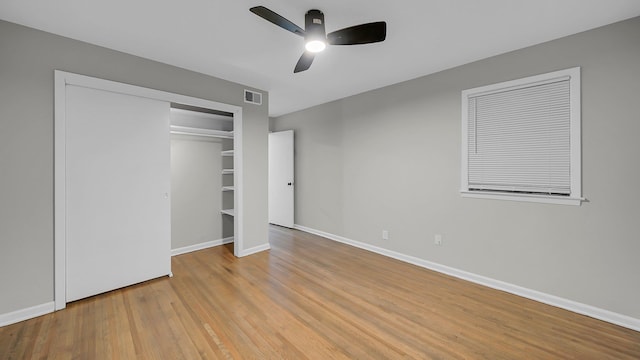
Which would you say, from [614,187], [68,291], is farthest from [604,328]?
[68,291]

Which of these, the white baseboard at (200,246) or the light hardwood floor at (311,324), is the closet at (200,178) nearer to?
the white baseboard at (200,246)

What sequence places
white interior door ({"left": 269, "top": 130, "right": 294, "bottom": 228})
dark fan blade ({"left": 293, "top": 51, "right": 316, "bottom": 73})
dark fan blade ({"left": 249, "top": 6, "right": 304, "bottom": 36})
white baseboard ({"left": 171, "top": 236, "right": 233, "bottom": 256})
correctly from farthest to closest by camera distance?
white interior door ({"left": 269, "top": 130, "right": 294, "bottom": 228}) < white baseboard ({"left": 171, "top": 236, "right": 233, "bottom": 256}) < dark fan blade ({"left": 293, "top": 51, "right": 316, "bottom": 73}) < dark fan blade ({"left": 249, "top": 6, "right": 304, "bottom": 36})

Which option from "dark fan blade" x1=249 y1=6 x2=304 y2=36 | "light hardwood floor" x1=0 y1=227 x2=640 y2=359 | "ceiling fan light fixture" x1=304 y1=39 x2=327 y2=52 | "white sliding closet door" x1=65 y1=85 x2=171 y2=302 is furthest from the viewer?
"white sliding closet door" x1=65 y1=85 x2=171 y2=302

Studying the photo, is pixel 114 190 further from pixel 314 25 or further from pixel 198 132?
pixel 314 25

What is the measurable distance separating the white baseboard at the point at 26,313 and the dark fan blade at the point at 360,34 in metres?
3.45

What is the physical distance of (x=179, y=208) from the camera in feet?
13.0

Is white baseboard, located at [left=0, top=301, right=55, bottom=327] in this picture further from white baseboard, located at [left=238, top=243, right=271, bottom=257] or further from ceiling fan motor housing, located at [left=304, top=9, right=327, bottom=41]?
ceiling fan motor housing, located at [left=304, top=9, right=327, bottom=41]

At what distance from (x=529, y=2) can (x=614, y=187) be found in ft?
5.70

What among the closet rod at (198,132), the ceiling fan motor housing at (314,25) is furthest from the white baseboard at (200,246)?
the ceiling fan motor housing at (314,25)

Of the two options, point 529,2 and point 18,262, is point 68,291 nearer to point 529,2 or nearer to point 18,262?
point 18,262

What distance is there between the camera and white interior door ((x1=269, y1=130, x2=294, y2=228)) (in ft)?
18.3

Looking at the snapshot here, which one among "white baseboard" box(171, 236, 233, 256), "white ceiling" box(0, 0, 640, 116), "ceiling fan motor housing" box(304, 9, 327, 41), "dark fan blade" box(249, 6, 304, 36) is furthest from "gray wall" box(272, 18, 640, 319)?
"dark fan blade" box(249, 6, 304, 36)

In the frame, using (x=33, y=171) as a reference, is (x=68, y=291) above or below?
below

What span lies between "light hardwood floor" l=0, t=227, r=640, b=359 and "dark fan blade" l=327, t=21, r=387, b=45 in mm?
2374
